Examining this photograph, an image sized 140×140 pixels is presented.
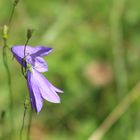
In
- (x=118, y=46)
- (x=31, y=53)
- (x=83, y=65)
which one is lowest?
(x=83, y=65)

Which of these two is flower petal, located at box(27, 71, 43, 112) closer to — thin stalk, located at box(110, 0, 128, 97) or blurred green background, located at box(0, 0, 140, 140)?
blurred green background, located at box(0, 0, 140, 140)

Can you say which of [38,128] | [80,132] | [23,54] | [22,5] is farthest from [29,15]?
[23,54]

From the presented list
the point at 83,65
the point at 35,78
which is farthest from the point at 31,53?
the point at 83,65

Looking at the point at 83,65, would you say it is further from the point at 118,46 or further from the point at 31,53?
the point at 31,53

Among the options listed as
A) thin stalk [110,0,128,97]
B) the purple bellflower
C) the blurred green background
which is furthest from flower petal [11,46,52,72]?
thin stalk [110,0,128,97]

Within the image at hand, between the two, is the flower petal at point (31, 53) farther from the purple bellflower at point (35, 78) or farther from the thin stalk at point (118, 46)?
the thin stalk at point (118, 46)

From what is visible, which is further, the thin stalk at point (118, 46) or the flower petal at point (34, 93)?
the thin stalk at point (118, 46)

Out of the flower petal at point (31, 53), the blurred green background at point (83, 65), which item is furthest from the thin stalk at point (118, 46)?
the flower petal at point (31, 53)
